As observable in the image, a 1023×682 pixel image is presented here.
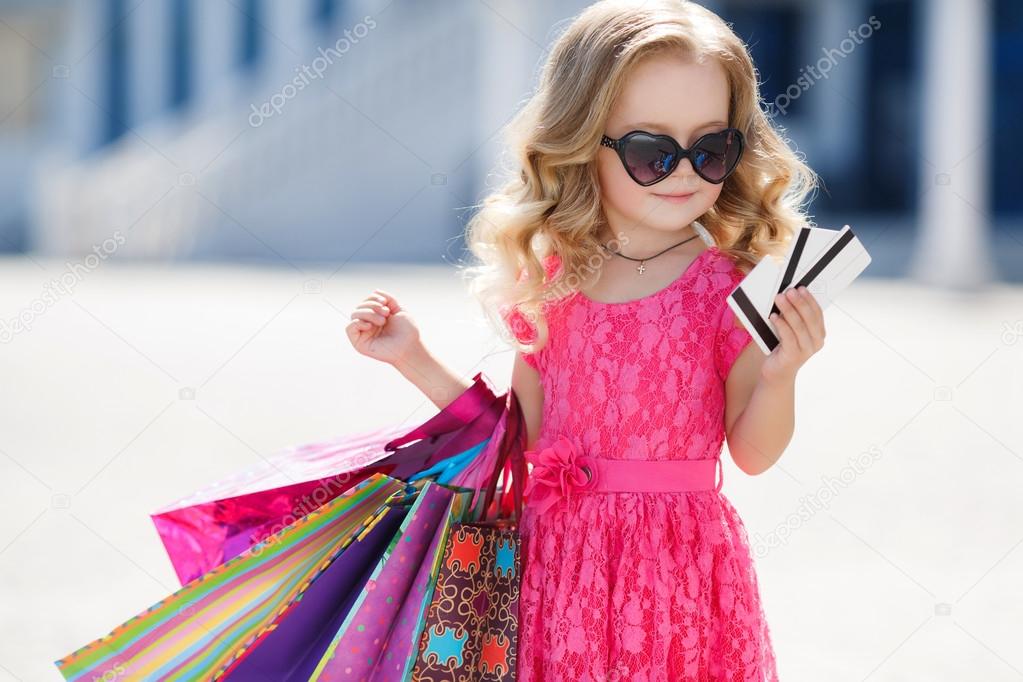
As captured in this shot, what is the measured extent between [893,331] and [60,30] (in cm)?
1733

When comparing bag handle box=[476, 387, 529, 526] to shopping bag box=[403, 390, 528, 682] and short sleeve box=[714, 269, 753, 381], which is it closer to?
shopping bag box=[403, 390, 528, 682]

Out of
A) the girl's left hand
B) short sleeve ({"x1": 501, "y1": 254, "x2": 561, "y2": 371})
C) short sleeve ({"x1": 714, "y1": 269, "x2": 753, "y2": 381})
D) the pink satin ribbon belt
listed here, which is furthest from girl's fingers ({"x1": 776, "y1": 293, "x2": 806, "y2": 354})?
short sleeve ({"x1": 501, "y1": 254, "x2": 561, "y2": 371})

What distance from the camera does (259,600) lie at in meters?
2.26

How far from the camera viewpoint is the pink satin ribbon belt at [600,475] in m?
2.23

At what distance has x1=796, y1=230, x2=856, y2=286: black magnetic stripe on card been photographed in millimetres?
2061

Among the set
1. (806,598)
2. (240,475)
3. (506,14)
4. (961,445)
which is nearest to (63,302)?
(506,14)

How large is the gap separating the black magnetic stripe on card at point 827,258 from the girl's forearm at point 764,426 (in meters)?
0.16

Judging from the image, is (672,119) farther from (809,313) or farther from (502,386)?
(502,386)

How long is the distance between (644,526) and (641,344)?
0.99 feet

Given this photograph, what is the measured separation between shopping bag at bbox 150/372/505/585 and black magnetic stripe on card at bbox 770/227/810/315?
1.88 ft

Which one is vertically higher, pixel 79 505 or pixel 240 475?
pixel 79 505

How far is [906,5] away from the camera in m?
19.1

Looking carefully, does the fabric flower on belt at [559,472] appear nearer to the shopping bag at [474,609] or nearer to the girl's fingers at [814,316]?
the shopping bag at [474,609]

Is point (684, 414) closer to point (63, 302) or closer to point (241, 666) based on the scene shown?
point (241, 666)
